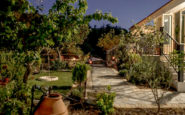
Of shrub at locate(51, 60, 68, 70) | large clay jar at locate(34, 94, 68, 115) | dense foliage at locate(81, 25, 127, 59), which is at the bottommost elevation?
large clay jar at locate(34, 94, 68, 115)

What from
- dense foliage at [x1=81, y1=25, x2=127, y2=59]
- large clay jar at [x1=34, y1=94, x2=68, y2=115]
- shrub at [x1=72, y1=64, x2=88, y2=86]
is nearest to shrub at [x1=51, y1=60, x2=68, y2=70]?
shrub at [x1=72, y1=64, x2=88, y2=86]

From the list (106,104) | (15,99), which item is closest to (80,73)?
(106,104)

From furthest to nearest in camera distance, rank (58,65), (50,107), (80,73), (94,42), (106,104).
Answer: (94,42)
(58,65)
(80,73)
(106,104)
(50,107)

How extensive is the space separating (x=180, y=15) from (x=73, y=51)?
906cm

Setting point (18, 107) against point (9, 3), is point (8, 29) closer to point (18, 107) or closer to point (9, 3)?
point (9, 3)

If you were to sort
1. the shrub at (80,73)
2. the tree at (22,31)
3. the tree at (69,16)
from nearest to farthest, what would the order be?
1. the tree at (22,31)
2. the tree at (69,16)
3. the shrub at (80,73)

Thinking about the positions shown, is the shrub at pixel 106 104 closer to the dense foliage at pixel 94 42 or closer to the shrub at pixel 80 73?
the shrub at pixel 80 73

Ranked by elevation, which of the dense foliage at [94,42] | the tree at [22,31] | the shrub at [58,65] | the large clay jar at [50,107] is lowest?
the large clay jar at [50,107]

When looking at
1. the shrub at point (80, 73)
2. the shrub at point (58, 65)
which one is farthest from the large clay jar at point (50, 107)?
the shrub at point (58, 65)

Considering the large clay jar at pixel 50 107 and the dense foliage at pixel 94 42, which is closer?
the large clay jar at pixel 50 107

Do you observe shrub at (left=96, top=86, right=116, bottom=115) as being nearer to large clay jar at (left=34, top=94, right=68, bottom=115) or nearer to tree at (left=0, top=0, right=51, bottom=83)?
large clay jar at (left=34, top=94, right=68, bottom=115)

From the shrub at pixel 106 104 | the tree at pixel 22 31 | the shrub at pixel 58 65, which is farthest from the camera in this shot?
the shrub at pixel 58 65

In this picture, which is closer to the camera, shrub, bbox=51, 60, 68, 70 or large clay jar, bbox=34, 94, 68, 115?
large clay jar, bbox=34, 94, 68, 115

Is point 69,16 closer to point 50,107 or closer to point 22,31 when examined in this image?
point 22,31
